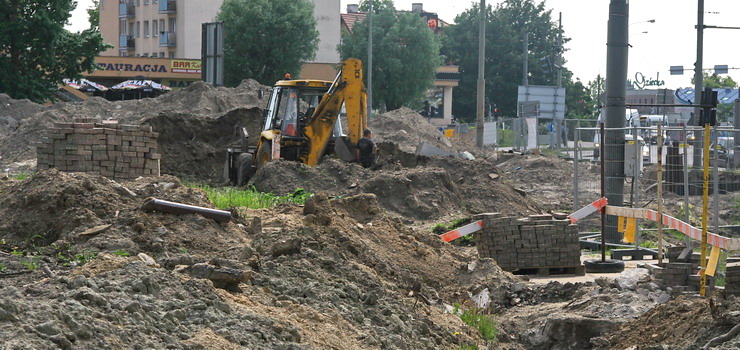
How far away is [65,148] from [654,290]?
1135 cm

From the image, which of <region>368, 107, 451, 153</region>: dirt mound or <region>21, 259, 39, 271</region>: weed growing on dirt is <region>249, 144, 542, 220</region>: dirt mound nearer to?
<region>21, 259, 39, 271</region>: weed growing on dirt

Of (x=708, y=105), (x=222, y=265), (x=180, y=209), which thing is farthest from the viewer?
(x=708, y=105)

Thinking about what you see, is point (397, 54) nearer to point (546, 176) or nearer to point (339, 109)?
point (546, 176)

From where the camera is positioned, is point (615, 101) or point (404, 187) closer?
point (615, 101)

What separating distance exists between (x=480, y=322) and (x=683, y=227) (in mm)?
4127

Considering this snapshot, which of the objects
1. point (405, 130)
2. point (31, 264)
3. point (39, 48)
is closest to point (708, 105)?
point (31, 264)

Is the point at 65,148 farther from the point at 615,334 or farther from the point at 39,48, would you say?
the point at 39,48

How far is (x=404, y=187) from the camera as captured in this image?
941 inches

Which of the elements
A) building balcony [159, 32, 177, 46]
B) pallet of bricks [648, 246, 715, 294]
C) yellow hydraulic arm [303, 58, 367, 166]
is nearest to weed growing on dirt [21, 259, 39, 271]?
pallet of bricks [648, 246, 715, 294]

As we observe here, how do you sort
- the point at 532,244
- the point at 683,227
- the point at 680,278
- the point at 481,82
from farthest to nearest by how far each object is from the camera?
the point at 481,82 → the point at 532,244 → the point at 683,227 → the point at 680,278

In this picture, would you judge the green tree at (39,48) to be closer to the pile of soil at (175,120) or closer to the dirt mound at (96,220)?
the pile of soil at (175,120)

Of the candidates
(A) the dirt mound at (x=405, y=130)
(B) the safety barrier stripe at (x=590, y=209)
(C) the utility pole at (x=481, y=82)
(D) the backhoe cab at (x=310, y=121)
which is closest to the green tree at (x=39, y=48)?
(A) the dirt mound at (x=405, y=130)

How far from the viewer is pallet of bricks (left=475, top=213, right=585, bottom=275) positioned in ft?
49.7

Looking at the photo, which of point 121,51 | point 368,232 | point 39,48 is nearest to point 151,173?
point 368,232
